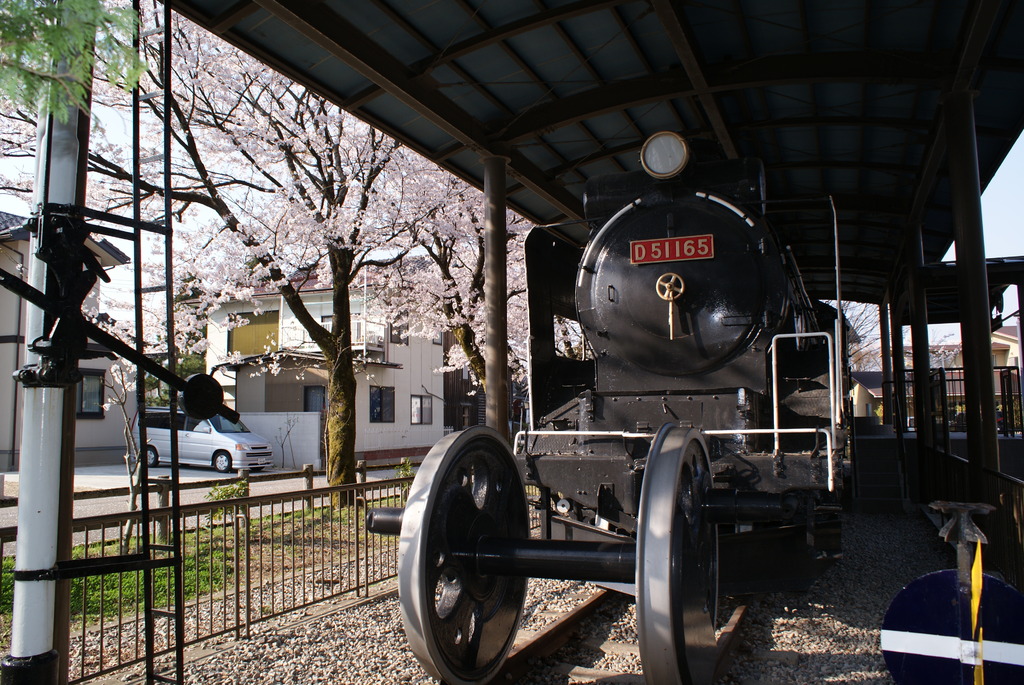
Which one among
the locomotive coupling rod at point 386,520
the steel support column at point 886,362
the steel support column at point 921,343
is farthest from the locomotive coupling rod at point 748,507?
the steel support column at point 886,362

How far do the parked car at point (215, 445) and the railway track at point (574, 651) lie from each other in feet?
56.2

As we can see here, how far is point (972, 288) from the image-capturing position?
7.00 meters

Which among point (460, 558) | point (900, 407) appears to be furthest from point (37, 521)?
point (900, 407)

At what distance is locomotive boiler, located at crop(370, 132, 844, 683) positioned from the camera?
351 centimetres

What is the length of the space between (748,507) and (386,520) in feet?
5.87

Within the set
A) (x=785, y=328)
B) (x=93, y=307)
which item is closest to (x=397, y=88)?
(x=785, y=328)

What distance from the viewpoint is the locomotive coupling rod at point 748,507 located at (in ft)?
11.8

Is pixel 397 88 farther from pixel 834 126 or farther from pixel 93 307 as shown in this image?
pixel 93 307

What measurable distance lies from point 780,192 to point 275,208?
8.86m

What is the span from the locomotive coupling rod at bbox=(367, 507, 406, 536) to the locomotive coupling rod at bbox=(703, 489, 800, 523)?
1.54m

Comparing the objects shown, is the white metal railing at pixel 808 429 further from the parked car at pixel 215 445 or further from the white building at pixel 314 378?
the white building at pixel 314 378

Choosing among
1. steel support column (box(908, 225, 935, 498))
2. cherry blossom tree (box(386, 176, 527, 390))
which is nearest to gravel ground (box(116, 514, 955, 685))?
steel support column (box(908, 225, 935, 498))

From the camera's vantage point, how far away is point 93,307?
1773 centimetres

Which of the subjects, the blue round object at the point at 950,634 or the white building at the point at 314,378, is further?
the white building at the point at 314,378
